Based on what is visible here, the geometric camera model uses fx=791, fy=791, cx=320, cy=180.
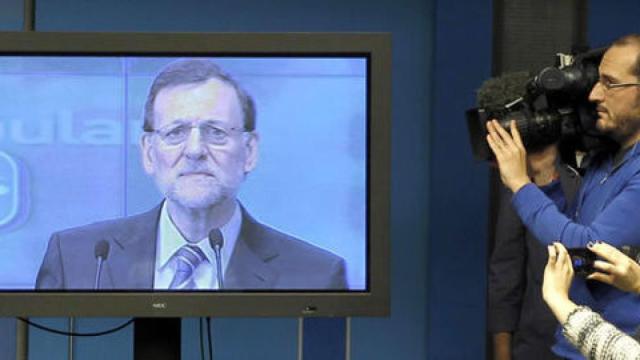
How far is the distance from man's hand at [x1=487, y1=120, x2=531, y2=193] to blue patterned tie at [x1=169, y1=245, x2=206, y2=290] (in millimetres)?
714

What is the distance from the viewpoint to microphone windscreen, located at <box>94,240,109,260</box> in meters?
1.85

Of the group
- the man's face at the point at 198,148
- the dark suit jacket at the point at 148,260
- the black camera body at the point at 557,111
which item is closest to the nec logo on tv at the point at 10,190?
the dark suit jacket at the point at 148,260

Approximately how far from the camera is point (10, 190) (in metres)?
1.85

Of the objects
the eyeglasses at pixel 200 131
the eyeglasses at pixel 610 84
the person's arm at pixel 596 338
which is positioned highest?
the eyeglasses at pixel 610 84

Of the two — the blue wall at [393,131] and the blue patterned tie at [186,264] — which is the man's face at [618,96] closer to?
the blue patterned tie at [186,264]

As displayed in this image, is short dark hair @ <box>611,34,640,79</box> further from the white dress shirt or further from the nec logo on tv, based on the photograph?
the nec logo on tv

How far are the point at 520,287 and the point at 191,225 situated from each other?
1002 millimetres

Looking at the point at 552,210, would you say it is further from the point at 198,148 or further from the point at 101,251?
the point at 101,251

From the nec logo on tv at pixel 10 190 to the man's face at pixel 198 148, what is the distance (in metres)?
0.30

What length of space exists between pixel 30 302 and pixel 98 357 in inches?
38.6

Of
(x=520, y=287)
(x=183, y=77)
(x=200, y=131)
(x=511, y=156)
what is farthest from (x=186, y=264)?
(x=520, y=287)

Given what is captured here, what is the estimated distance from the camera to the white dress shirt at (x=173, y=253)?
72.4 inches

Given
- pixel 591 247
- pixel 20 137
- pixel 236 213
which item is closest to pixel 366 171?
pixel 236 213

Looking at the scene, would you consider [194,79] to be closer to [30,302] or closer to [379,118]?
[379,118]
